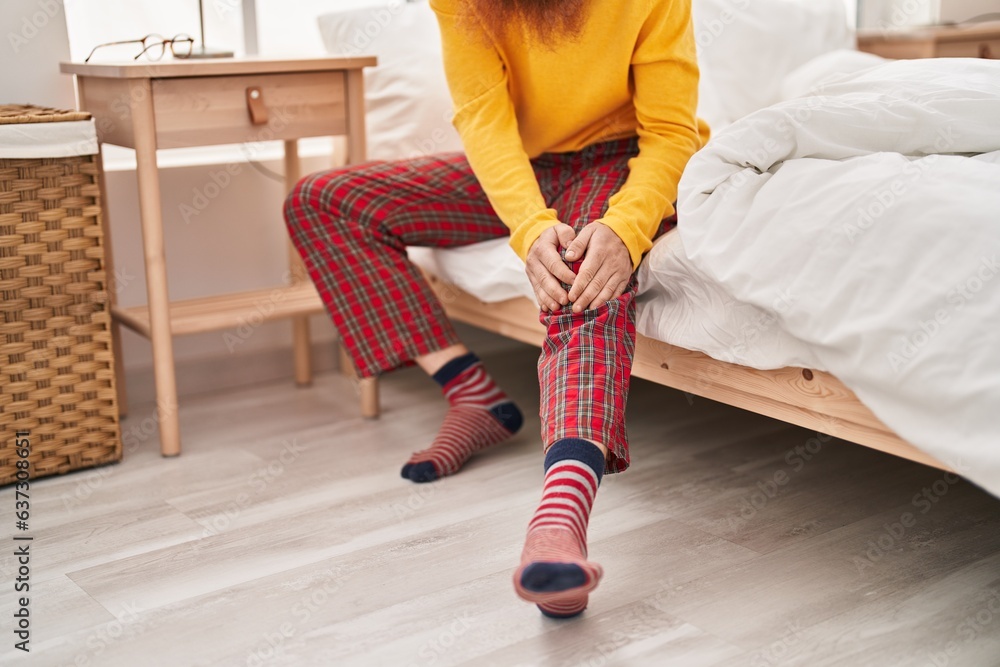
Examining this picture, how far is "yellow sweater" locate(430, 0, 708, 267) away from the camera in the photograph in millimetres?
1443

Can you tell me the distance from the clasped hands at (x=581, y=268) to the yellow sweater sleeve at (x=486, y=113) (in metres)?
0.12

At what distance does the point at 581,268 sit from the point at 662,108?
0.33m

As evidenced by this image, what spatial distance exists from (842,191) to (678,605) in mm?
501

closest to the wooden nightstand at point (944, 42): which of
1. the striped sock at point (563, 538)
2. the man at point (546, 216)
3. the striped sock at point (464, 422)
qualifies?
the man at point (546, 216)

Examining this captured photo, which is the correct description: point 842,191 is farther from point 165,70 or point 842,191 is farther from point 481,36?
point 165,70

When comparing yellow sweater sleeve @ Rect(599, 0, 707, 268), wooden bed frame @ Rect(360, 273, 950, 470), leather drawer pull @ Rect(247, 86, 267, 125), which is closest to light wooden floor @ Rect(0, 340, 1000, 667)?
wooden bed frame @ Rect(360, 273, 950, 470)

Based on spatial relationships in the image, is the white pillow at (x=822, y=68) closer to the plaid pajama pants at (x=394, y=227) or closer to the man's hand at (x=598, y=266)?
the plaid pajama pants at (x=394, y=227)

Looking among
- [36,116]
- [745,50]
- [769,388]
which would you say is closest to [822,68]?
[745,50]

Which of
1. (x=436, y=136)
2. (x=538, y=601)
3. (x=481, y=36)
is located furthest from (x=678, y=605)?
(x=436, y=136)

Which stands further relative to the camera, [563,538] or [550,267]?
[550,267]

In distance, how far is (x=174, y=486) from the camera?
160 centimetres

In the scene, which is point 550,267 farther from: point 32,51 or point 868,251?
point 32,51

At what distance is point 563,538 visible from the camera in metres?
1.07

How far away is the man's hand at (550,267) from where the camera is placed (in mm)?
1314
